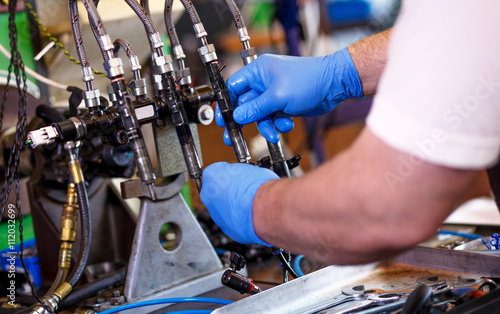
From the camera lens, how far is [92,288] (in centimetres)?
115

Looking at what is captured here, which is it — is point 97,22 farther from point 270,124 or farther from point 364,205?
point 364,205

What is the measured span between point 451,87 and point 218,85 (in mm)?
569

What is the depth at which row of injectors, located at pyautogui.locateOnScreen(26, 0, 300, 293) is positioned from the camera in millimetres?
937

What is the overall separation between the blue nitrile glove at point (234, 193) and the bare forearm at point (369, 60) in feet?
1.57

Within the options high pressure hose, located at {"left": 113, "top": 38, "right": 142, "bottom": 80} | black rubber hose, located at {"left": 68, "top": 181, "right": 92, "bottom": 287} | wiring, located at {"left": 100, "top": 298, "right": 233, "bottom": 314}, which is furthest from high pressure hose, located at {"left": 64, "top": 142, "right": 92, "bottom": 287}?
high pressure hose, located at {"left": 113, "top": 38, "right": 142, "bottom": 80}

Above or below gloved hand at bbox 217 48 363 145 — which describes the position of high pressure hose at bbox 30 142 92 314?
below

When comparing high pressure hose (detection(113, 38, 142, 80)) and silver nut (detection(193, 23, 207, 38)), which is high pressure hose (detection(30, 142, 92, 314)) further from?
silver nut (detection(193, 23, 207, 38))

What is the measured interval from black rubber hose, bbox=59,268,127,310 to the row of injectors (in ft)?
0.81

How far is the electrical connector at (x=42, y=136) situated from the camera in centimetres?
97

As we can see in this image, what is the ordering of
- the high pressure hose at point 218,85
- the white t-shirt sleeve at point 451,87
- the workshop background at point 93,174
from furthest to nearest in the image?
the workshop background at point 93,174
the high pressure hose at point 218,85
the white t-shirt sleeve at point 451,87

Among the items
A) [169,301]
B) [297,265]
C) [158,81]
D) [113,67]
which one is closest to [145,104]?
[158,81]
